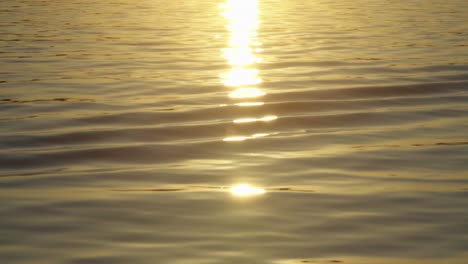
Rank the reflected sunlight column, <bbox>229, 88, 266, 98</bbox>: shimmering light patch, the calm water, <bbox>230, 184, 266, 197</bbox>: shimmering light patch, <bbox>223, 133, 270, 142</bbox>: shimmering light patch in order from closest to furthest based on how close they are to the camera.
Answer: the calm water, <bbox>230, 184, 266, 197</bbox>: shimmering light patch, <bbox>223, 133, 270, 142</bbox>: shimmering light patch, the reflected sunlight column, <bbox>229, 88, 266, 98</bbox>: shimmering light patch

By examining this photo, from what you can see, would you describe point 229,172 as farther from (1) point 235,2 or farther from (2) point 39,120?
(1) point 235,2

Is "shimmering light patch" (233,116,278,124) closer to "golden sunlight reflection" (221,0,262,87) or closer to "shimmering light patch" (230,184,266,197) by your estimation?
"golden sunlight reflection" (221,0,262,87)

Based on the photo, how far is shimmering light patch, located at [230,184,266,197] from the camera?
18.1 ft

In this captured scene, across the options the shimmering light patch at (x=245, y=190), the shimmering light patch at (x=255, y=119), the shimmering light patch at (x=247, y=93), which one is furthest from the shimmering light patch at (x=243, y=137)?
the shimmering light patch at (x=247, y=93)

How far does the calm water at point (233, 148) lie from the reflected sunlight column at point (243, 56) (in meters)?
0.04

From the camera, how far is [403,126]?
293 inches

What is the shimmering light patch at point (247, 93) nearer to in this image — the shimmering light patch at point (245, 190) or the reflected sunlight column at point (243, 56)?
the reflected sunlight column at point (243, 56)

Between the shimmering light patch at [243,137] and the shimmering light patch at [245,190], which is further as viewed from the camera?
the shimmering light patch at [243,137]

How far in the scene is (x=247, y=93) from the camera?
9023 mm

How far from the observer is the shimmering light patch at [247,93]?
887 cm

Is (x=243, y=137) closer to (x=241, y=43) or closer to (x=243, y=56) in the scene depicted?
(x=243, y=56)

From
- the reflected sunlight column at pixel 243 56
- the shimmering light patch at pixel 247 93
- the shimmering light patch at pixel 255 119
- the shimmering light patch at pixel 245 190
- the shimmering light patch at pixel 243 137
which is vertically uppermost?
the reflected sunlight column at pixel 243 56

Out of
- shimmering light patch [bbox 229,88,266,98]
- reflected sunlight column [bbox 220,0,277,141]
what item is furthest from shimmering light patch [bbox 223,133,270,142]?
shimmering light patch [bbox 229,88,266,98]

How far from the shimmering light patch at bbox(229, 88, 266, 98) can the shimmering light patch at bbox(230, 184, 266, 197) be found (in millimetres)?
3241
